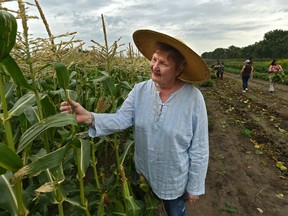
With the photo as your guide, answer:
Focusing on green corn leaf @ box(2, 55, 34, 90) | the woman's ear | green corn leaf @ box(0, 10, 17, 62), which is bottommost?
the woman's ear

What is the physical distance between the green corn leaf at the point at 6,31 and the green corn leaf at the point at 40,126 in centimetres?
43

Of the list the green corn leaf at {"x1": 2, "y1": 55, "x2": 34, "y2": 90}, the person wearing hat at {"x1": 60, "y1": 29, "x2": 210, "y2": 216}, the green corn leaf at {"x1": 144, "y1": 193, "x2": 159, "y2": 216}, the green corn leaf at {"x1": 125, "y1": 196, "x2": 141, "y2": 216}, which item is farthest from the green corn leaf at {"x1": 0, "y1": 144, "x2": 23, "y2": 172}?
the green corn leaf at {"x1": 144, "y1": 193, "x2": 159, "y2": 216}

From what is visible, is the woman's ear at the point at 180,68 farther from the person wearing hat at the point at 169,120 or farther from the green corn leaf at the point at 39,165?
the green corn leaf at the point at 39,165

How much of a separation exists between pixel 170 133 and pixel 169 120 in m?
0.10

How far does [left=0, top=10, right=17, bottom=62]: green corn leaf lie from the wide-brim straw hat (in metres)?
1.11

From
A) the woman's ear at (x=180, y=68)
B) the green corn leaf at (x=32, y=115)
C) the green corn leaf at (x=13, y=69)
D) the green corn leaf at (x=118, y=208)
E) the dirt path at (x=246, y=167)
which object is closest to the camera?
the green corn leaf at (x=13, y=69)

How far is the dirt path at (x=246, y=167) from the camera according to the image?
3410 millimetres

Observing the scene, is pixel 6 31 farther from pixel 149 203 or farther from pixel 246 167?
pixel 246 167

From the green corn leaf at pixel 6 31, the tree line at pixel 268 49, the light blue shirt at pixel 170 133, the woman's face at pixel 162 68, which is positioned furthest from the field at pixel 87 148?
the tree line at pixel 268 49

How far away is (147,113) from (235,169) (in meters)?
2.93

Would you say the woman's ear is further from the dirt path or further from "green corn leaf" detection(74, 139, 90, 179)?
the dirt path

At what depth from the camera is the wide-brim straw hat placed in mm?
1866

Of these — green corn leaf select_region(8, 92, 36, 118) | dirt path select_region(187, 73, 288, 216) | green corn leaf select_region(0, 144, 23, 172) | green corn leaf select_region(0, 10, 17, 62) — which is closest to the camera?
green corn leaf select_region(0, 10, 17, 62)

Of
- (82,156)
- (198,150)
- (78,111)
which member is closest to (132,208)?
(82,156)
